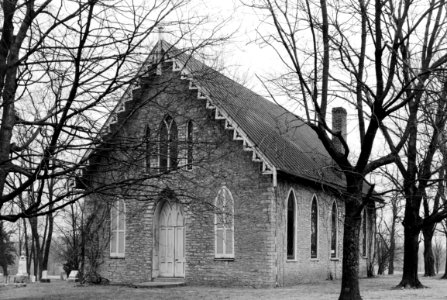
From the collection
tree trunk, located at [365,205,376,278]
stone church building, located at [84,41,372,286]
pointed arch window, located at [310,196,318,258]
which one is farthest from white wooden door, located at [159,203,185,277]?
tree trunk, located at [365,205,376,278]

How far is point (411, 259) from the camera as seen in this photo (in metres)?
24.7

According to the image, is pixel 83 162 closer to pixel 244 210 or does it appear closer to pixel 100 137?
pixel 100 137

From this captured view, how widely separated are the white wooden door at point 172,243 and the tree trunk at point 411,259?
942 cm

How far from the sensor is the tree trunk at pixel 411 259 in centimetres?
2422

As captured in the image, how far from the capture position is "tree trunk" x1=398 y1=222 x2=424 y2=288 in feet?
79.5

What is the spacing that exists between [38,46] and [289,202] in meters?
17.1

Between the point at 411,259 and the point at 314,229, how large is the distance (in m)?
4.96

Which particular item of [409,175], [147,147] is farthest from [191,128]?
[147,147]

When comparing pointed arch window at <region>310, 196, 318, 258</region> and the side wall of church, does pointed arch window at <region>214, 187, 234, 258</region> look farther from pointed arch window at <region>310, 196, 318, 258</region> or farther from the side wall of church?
pointed arch window at <region>310, 196, 318, 258</region>

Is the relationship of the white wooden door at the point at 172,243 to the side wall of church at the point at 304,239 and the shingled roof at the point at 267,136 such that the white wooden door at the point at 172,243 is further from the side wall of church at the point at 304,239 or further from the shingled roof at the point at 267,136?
the shingled roof at the point at 267,136

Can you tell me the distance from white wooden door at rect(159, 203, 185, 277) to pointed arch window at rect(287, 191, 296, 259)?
4.67m

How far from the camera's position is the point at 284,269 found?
23.9 metres

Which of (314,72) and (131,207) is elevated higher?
(314,72)

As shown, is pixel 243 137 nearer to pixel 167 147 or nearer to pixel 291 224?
pixel 291 224
